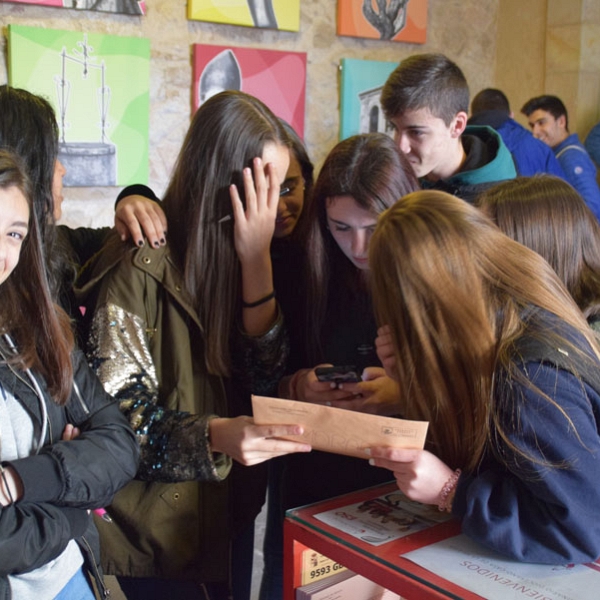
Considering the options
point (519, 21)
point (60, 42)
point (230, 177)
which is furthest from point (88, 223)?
point (519, 21)

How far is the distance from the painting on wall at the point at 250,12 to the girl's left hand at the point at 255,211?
2528mm

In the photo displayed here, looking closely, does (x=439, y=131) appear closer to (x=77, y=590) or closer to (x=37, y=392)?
(x=37, y=392)

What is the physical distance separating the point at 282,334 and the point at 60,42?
2440 millimetres

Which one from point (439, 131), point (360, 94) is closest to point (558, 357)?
point (439, 131)

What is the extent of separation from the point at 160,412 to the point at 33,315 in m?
0.34

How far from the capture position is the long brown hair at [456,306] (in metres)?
1.36

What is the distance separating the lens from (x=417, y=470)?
4.60ft

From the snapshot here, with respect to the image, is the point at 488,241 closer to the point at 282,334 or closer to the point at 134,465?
the point at 282,334

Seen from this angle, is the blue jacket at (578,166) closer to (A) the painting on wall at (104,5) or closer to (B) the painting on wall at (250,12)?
(B) the painting on wall at (250,12)

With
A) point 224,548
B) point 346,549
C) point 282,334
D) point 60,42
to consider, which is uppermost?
point 60,42

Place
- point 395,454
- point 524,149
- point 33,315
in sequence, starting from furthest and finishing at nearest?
point 524,149, point 33,315, point 395,454

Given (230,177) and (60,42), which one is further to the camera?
(60,42)

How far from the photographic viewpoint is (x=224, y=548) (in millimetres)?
1813

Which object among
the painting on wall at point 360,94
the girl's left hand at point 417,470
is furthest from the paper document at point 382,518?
the painting on wall at point 360,94
